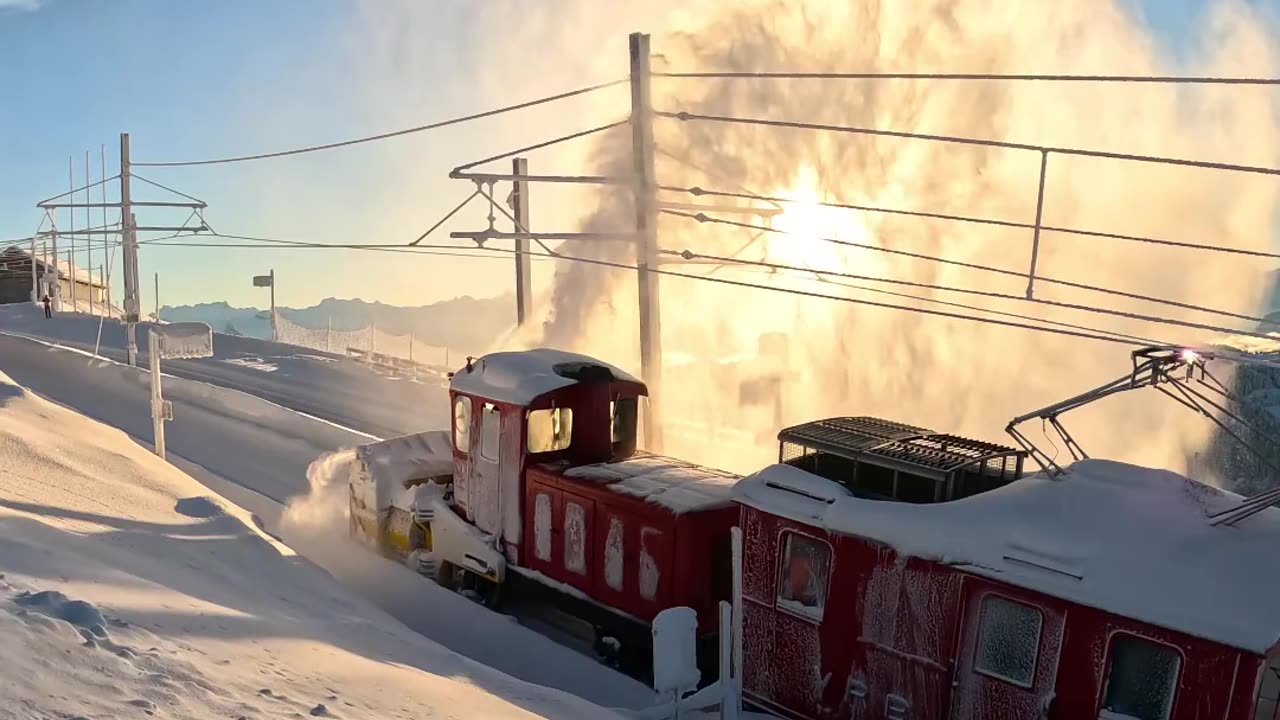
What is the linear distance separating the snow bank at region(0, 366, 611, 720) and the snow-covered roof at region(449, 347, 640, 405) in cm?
310

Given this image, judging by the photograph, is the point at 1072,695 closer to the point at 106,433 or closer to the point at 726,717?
the point at 726,717

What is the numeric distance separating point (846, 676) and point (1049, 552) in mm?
2268

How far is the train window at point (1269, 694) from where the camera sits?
6.48 m

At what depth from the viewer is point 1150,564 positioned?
6.60 m

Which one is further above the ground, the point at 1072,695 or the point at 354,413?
the point at 1072,695

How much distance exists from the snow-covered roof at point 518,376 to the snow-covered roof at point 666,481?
1.13 m

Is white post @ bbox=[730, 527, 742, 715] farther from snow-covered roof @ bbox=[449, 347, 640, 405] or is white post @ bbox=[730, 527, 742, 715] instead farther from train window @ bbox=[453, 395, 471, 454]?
train window @ bbox=[453, 395, 471, 454]

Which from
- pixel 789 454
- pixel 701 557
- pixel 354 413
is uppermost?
pixel 789 454

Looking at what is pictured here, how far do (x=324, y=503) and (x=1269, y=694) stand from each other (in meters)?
14.2

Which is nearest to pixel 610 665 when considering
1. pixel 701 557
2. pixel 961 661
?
pixel 701 557

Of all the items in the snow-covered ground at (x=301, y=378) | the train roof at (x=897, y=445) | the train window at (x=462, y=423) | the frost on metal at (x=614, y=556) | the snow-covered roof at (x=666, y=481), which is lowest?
the snow-covered ground at (x=301, y=378)

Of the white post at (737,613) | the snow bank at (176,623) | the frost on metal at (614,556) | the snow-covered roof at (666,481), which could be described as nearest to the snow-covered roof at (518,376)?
the snow-covered roof at (666,481)

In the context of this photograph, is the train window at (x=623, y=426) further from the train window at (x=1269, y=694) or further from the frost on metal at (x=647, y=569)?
the train window at (x=1269, y=694)

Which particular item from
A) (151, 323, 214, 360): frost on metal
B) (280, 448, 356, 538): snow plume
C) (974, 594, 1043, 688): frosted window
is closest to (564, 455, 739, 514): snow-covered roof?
(974, 594, 1043, 688): frosted window
